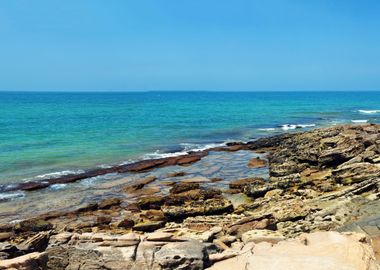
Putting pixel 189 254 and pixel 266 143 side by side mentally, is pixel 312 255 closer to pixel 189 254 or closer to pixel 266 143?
pixel 189 254

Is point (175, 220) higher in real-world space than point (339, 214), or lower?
lower

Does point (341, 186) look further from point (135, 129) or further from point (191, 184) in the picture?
point (135, 129)

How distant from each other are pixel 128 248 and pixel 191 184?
1533 centimetres

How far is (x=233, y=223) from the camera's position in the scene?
15.4 meters

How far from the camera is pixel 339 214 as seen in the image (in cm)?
1600

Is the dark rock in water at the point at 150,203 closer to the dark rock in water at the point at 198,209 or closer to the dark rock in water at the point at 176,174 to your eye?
the dark rock in water at the point at 198,209

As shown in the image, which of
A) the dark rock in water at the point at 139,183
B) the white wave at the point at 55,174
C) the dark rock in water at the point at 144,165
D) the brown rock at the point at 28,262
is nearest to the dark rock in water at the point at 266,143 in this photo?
the dark rock in water at the point at 144,165

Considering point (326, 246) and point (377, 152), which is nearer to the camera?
point (326, 246)

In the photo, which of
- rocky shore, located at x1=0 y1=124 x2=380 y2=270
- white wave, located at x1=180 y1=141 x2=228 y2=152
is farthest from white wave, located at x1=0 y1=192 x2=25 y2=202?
white wave, located at x1=180 y1=141 x2=228 y2=152

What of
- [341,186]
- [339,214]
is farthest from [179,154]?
[339,214]

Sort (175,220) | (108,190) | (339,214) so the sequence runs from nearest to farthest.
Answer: (339,214) → (175,220) → (108,190)

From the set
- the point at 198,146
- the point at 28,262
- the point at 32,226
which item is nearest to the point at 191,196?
the point at 32,226

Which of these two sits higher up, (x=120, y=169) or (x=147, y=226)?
(x=147, y=226)

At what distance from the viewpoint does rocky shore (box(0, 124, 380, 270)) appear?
9.13 meters
